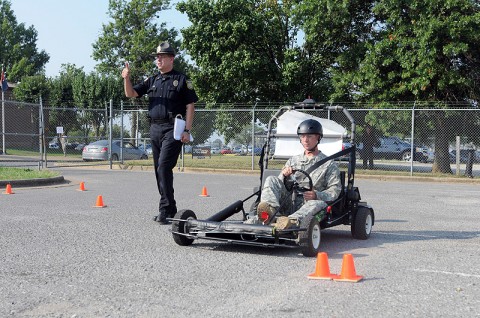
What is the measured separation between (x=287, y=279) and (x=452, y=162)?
66.3 feet

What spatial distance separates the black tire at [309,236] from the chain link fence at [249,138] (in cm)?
1510

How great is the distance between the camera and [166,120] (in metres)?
8.95

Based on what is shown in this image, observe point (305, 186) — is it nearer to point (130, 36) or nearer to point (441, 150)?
point (441, 150)

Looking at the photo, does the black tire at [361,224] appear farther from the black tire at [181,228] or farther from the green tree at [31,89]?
the green tree at [31,89]

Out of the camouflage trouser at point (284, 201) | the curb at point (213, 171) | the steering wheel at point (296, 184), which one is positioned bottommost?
the curb at point (213, 171)

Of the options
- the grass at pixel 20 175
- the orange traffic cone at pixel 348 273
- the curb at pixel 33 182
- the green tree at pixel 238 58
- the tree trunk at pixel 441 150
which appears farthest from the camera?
the green tree at pixel 238 58

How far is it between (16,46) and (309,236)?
76.5 metres

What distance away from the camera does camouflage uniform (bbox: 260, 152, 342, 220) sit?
712 centimetres

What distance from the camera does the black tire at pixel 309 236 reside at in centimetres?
661

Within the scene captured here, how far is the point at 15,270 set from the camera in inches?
233

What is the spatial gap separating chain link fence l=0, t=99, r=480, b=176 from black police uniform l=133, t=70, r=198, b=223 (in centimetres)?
1267

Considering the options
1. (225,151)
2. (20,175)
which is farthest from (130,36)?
(20,175)

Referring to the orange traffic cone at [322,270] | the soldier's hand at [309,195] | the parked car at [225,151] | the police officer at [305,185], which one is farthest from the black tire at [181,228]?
the parked car at [225,151]

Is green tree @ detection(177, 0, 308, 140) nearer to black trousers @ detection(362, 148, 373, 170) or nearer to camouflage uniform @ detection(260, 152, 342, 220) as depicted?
black trousers @ detection(362, 148, 373, 170)
